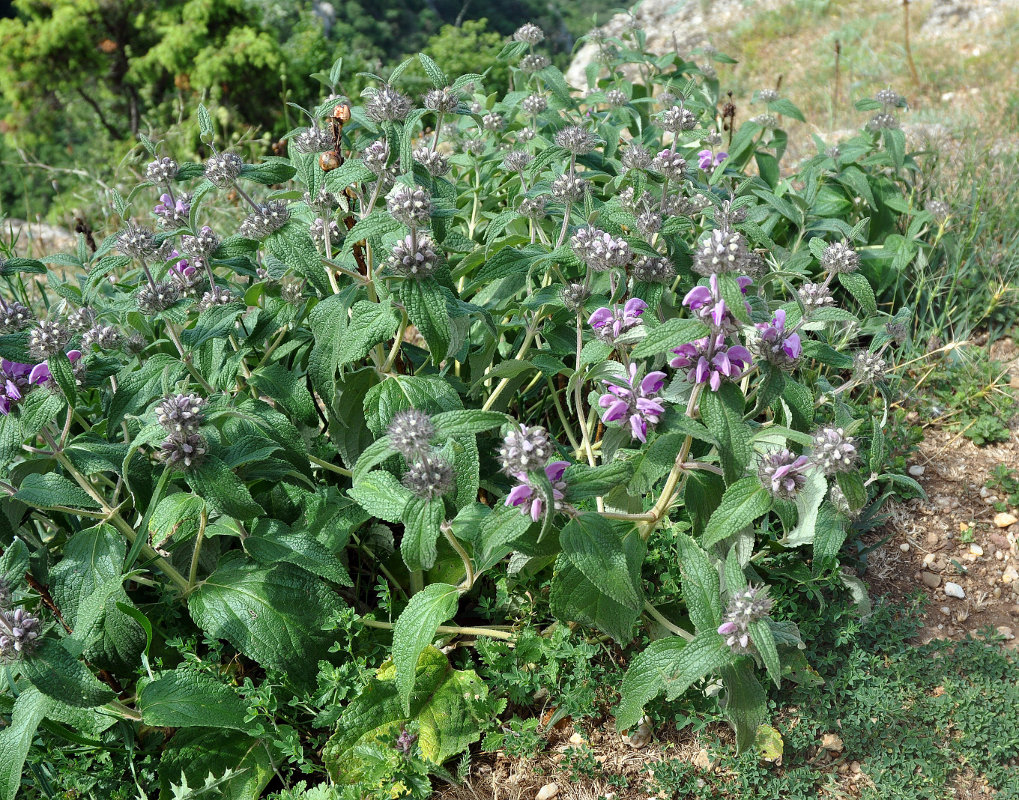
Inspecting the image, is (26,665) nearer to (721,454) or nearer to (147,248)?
(147,248)

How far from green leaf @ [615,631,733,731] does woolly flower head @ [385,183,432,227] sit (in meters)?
1.33

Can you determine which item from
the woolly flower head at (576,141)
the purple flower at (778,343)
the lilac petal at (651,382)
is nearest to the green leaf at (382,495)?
the lilac petal at (651,382)

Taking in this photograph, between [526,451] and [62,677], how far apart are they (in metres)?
1.25

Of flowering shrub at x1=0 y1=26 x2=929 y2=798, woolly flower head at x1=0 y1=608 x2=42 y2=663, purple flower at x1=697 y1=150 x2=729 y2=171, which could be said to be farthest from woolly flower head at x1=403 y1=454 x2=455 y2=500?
purple flower at x1=697 y1=150 x2=729 y2=171

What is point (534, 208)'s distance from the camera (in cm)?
283

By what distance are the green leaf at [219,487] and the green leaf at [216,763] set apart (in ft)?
2.57

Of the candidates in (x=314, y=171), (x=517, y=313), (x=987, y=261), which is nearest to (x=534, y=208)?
(x=517, y=313)

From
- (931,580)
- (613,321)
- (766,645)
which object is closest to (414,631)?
(766,645)

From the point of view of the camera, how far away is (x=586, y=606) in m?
2.38

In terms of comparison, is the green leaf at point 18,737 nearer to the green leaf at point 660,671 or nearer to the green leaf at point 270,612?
the green leaf at point 270,612

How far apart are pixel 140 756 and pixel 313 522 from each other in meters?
0.89

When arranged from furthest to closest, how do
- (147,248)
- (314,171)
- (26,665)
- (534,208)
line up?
1. (534,208)
2. (314,171)
3. (147,248)
4. (26,665)

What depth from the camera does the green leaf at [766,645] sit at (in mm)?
1961

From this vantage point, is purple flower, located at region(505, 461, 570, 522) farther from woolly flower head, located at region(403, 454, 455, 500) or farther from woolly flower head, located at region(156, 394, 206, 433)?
woolly flower head, located at region(156, 394, 206, 433)
